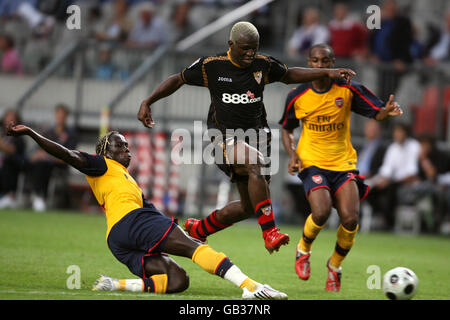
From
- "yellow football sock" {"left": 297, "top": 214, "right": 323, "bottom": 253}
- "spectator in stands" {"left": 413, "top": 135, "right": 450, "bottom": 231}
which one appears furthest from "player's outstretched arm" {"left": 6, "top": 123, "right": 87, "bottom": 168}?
"spectator in stands" {"left": 413, "top": 135, "right": 450, "bottom": 231}

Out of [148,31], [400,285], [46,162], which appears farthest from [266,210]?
[148,31]

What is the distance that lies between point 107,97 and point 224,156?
10.6 m

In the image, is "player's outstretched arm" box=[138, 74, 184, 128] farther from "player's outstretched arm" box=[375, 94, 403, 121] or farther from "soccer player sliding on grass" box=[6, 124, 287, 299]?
"player's outstretched arm" box=[375, 94, 403, 121]

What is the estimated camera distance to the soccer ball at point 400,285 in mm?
7234

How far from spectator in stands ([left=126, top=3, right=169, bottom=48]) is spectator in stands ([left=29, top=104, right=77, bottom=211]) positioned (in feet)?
10.5

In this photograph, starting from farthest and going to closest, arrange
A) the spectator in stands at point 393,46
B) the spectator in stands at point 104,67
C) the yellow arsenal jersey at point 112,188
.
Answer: the spectator in stands at point 104,67, the spectator in stands at point 393,46, the yellow arsenal jersey at point 112,188

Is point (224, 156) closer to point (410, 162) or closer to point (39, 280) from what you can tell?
point (39, 280)

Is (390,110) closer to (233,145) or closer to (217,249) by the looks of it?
(233,145)

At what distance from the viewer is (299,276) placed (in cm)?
852

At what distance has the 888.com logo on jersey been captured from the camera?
26.9 feet

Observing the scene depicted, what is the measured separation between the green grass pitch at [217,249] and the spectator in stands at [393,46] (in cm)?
339

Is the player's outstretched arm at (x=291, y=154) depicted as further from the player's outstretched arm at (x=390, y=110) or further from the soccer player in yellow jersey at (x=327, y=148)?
the player's outstretched arm at (x=390, y=110)

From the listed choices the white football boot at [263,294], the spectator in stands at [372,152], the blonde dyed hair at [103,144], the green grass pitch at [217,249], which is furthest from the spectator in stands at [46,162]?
the white football boot at [263,294]
